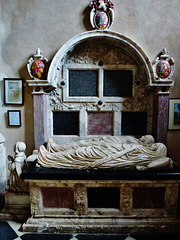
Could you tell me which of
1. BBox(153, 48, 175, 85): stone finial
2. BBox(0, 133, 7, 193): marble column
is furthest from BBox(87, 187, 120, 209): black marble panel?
BBox(153, 48, 175, 85): stone finial

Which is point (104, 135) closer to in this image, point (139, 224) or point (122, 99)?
point (122, 99)

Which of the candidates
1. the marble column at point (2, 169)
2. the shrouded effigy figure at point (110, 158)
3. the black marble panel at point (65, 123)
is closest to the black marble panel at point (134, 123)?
the shrouded effigy figure at point (110, 158)

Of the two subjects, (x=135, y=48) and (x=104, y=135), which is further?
(x=104, y=135)

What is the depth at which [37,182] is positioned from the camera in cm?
230

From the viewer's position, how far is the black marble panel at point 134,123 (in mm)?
3090

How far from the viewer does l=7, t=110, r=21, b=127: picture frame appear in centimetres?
303

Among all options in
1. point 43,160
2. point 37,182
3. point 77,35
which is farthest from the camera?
point 77,35

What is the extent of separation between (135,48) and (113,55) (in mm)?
375

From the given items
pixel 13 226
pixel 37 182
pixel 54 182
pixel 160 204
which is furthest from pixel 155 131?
A: pixel 13 226

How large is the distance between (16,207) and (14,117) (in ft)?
4.54

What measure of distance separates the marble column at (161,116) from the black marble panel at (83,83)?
1022 millimetres

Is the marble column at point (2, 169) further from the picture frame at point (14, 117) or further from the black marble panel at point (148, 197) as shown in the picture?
the black marble panel at point (148, 197)

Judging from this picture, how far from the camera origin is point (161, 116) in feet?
9.53

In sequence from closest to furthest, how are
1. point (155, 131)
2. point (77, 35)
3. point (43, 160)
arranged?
point (43, 160), point (77, 35), point (155, 131)
